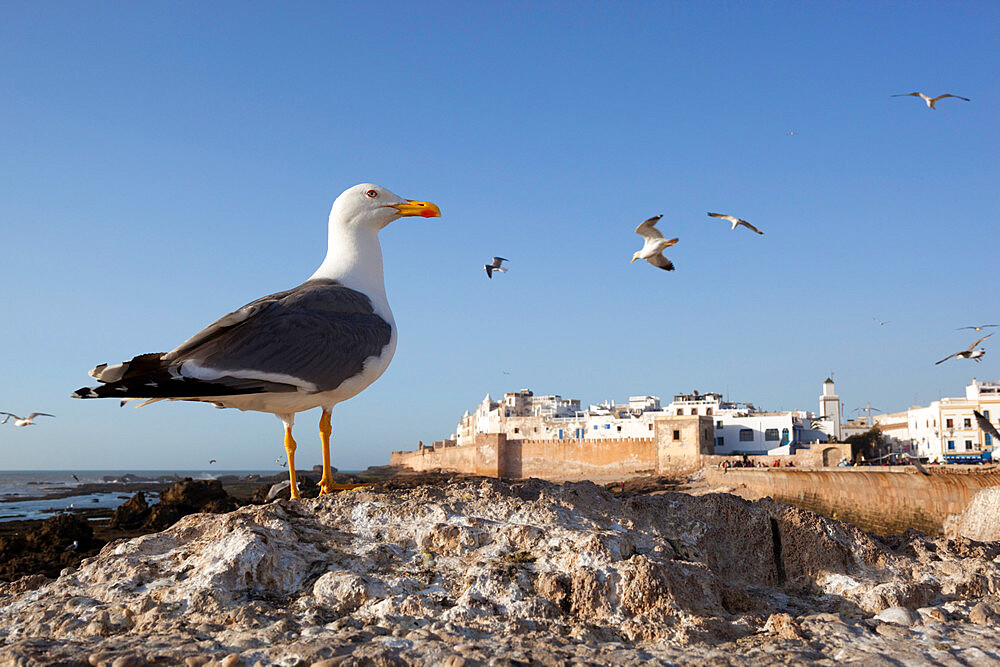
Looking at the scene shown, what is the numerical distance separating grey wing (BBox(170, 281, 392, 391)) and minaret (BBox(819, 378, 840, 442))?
172 feet

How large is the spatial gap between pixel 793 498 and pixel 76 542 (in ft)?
78.9

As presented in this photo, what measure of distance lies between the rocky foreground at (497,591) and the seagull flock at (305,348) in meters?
0.72

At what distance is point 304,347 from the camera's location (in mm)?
4223

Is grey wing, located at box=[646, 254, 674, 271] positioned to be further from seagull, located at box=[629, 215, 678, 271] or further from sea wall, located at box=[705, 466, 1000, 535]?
sea wall, located at box=[705, 466, 1000, 535]

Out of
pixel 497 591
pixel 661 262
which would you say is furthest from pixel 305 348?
pixel 661 262

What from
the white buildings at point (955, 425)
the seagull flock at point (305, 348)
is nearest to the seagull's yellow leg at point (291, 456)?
the seagull flock at point (305, 348)

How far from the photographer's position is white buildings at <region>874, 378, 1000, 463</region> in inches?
1406

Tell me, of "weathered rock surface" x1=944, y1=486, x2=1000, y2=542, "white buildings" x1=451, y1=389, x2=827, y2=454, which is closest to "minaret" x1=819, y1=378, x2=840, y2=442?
"white buildings" x1=451, y1=389, x2=827, y2=454

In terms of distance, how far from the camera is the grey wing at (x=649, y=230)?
11.2 meters

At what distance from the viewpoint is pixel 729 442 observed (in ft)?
161

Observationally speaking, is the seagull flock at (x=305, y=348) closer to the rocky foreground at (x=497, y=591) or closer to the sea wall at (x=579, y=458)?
the rocky foreground at (x=497, y=591)

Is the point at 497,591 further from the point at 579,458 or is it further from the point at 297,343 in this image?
the point at 579,458

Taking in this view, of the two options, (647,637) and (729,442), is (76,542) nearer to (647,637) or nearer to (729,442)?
(647,637)

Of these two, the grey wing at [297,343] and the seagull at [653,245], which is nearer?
the grey wing at [297,343]
